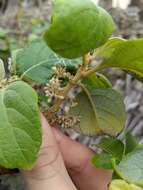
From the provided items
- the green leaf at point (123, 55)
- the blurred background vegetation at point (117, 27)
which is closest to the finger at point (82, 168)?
the green leaf at point (123, 55)

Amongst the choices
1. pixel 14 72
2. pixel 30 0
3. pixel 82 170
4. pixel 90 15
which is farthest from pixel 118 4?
pixel 90 15

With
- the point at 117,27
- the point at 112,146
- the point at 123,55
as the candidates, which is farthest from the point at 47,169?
the point at 117,27

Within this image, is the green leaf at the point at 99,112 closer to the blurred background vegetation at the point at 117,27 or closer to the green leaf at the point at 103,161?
the green leaf at the point at 103,161

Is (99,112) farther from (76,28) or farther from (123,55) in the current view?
A: (76,28)

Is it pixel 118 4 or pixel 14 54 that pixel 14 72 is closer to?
pixel 14 54

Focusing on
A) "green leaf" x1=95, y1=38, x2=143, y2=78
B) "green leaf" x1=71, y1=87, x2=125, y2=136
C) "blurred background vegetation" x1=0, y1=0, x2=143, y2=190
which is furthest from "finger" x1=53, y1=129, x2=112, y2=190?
"blurred background vegetation" x1=0, y1=0, x2=143, y2=190

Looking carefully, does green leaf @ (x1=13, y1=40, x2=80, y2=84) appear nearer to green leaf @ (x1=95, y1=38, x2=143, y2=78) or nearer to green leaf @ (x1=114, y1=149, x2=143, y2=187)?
green leaf @ (x1=95, y1=38, x2=143, y2=78)
